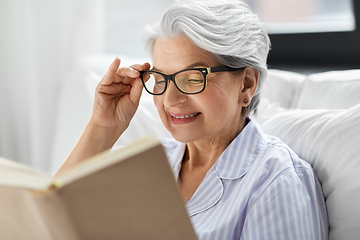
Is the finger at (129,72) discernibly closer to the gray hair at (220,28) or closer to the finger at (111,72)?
the finger at (111,72)

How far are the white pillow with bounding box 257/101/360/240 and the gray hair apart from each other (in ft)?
0.92

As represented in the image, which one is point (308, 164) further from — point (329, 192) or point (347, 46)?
point (347, 46)

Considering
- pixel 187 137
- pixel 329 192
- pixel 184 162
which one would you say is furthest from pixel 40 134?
pixel 329 192

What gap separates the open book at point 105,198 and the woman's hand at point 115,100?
2.61 feet

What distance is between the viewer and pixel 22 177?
60cm

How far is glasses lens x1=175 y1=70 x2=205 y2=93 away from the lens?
118cm

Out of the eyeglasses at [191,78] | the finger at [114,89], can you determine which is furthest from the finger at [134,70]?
the eyeglasses at [191,78]

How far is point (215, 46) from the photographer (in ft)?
3.72

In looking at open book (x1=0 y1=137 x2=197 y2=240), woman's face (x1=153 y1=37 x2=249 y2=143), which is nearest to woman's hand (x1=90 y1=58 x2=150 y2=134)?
woman's face (x1=153 y1=37 x2=249 y2=143)

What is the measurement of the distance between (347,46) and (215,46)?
129 centimetres

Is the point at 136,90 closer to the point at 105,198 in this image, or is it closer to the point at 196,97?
the point at 196,97

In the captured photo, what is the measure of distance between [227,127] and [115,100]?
1.61 feet

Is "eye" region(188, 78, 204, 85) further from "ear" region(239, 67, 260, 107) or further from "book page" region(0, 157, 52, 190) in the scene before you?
"book page" region(0, 157, 52, 190)

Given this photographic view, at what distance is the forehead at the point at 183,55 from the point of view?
46.3 inches
